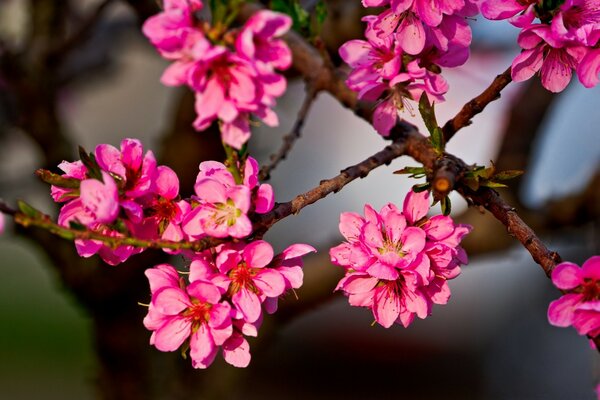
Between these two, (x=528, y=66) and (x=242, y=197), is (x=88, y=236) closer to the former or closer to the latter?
(x=242, y=197)

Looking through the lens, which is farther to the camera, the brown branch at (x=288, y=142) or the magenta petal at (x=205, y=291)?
the brown branch at (x=288, y=142)

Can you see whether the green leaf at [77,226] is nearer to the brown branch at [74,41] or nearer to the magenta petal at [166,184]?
the magenta petal at [166,184]

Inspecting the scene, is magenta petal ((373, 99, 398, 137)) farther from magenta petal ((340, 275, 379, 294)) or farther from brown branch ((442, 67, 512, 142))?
magenta petal ((340, 275, 379, 294))

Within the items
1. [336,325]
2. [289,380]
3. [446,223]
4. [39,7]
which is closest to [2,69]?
[39,7]

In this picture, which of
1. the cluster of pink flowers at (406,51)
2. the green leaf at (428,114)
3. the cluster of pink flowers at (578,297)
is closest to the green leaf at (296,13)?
the cluster of pink flowers at (406,51)

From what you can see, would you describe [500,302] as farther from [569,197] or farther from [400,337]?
[569,197]
